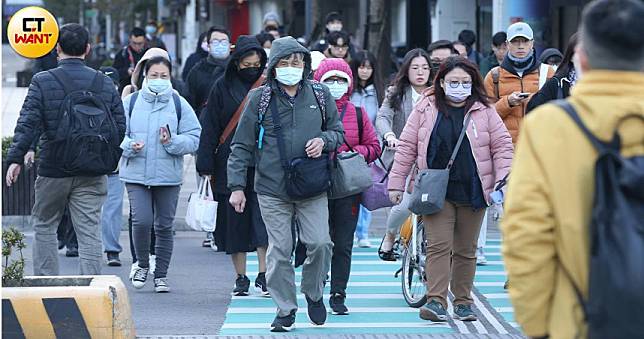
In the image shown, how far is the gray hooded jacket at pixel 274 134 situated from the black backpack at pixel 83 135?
3.33 ft

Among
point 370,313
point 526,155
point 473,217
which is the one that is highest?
point 526,155

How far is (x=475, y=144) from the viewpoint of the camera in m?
8.88

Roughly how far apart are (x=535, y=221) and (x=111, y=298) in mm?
4178

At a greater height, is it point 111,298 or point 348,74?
point 348,74

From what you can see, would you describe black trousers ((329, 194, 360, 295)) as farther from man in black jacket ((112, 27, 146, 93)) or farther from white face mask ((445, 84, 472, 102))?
man in black jacket ((112, 27, 146, 93))

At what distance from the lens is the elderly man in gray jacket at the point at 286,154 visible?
335 inches

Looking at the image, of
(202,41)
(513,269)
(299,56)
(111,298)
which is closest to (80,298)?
(111,298)

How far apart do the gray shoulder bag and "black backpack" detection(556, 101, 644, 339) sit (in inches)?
185

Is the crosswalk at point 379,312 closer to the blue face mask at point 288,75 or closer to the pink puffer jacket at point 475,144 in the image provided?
the pink puffer jacket at point 475,144

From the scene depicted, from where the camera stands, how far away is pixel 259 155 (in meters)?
8.59

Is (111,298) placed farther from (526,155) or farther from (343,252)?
(526,155)

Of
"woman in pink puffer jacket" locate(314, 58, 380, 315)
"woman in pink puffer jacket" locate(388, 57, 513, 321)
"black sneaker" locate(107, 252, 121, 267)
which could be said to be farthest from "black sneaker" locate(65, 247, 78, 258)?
"woman in pink puffer jacket" locate(388, 57, 513, 321)

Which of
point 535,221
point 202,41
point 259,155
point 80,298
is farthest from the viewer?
point 202,41

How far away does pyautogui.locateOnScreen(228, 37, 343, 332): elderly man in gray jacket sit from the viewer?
8.51 m
